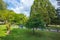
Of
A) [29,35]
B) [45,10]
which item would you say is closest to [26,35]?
[29,35]

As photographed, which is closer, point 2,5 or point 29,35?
point 2,5

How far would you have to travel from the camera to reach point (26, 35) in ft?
10.5

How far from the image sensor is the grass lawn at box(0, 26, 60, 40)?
3.10 meters

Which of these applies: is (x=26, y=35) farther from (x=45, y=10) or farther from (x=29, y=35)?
(x=45, y=10)

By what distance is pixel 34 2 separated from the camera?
3213 millimetres

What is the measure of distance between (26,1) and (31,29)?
484 millimetres

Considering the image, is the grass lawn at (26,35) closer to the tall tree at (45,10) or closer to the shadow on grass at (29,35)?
the shadow on grass at (29,35)

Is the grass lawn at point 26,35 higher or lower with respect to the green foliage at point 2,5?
lower

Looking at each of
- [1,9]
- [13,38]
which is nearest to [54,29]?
[13,38]

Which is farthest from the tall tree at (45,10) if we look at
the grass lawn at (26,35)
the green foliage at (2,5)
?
→ the green foliage at (2,5)

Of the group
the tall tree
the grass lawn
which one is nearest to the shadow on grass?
the grass lawn

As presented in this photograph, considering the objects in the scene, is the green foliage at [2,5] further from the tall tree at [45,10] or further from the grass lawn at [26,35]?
the tall tree at [45,10]

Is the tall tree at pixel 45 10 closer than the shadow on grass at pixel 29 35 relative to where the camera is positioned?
No

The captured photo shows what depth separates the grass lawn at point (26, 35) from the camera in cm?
310
